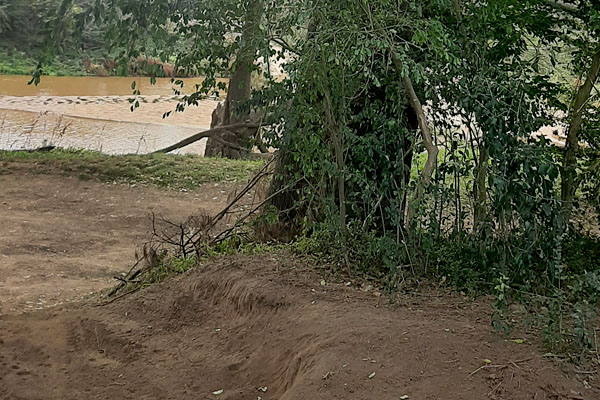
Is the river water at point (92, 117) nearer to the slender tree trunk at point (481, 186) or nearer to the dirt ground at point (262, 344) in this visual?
the dirt ground at point (262, 344)

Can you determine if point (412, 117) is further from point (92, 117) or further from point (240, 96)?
point (92, 117)

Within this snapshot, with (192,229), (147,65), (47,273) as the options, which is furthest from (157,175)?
(147,65)

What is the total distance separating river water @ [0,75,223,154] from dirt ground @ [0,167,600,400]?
12.2 meters

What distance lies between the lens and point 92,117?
2733cm

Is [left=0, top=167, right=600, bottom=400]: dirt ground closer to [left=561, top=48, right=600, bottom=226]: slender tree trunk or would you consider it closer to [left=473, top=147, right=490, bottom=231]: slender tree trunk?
[left=473, top=147, right=490, bottom=231]: slender tree trunk

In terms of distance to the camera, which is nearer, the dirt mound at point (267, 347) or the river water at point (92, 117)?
the dirt mound at point (267, 347)

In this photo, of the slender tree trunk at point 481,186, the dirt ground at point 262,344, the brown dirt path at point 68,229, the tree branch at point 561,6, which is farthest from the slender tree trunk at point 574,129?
the brown dirt path at point 68,229

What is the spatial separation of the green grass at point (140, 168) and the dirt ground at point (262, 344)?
5.04 metres

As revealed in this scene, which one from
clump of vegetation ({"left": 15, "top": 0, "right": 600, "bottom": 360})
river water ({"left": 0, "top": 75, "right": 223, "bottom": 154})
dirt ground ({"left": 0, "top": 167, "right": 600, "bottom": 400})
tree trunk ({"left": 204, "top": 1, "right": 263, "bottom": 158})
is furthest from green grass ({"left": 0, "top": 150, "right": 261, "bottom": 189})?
clump of vegetation ({"left": 15, "top": 0, "right": 600, "bottom": 360})

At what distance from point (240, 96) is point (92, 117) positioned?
45.6 ft

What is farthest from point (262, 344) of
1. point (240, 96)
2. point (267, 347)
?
point (240, 96)

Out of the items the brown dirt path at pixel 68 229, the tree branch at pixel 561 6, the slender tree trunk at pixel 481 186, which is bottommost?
the brown dirt path at pixel 68 229

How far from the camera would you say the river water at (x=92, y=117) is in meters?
21.6

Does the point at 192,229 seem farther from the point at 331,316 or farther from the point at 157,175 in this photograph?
the point at 157,175
